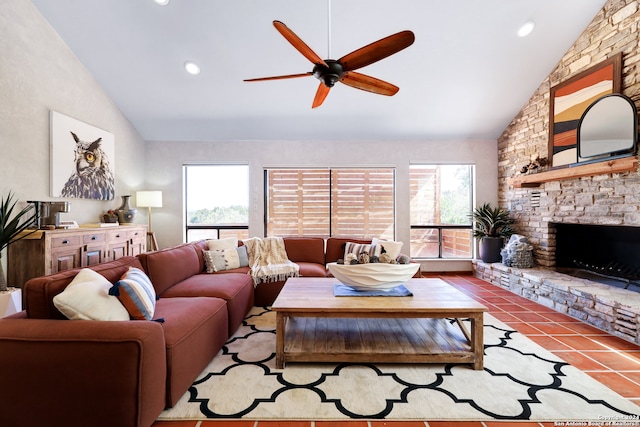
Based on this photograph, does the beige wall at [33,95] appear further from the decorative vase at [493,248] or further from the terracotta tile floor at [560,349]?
the decorative vase at [493,248]

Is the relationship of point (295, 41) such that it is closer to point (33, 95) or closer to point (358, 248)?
point (358, 248)

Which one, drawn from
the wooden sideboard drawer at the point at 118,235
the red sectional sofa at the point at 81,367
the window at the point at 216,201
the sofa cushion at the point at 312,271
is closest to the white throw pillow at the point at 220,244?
the sofa cushion at the point at 312,271

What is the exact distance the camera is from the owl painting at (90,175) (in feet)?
13.2

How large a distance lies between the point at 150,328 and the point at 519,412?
2069mm

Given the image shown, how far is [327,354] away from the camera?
7.30 ft

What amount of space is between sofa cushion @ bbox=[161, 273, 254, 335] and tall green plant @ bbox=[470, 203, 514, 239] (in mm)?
3902

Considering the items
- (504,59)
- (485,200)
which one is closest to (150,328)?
(504,59)

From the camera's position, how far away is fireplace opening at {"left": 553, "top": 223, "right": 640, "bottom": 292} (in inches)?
129

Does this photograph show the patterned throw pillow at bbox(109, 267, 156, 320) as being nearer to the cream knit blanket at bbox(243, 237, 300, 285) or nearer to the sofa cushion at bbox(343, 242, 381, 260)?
the cream knit blanket at bbox(243, 237, 300, 285)

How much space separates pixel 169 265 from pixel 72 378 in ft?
5.01

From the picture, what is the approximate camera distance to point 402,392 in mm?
1936

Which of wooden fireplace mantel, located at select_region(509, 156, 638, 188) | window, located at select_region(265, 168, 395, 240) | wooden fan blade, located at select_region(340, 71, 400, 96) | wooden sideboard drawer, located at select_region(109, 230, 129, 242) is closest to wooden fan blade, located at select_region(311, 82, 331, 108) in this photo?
wooden fan blade, located at select_region(340, 71, 400, 96)

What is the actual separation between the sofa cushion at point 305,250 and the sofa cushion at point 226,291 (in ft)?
3.37

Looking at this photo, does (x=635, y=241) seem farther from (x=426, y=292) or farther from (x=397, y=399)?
→ (x=397, y=399)
